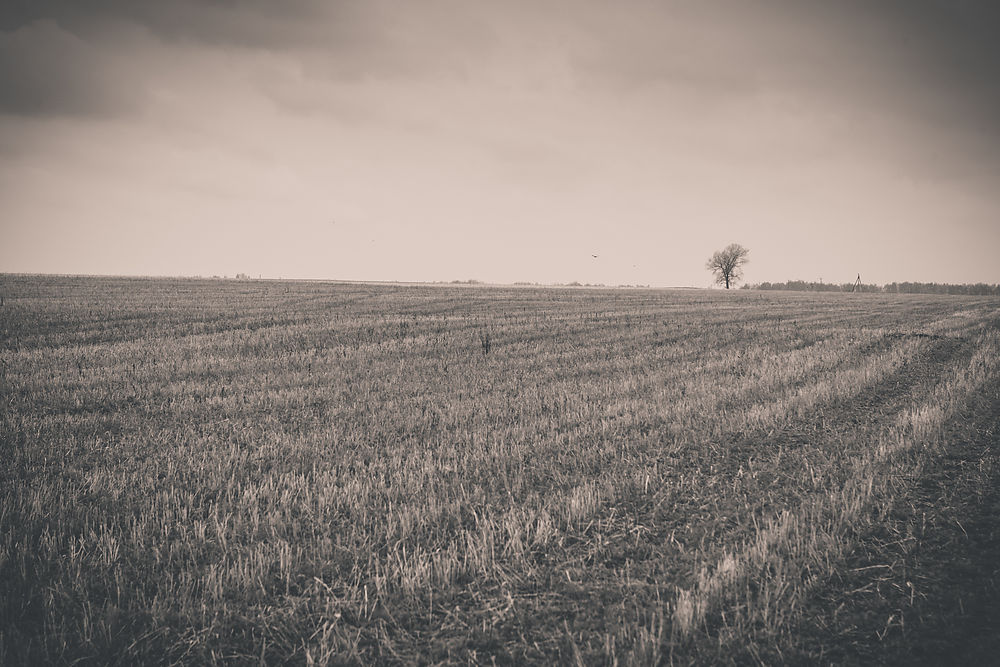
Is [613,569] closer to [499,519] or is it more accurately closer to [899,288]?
[499,519]

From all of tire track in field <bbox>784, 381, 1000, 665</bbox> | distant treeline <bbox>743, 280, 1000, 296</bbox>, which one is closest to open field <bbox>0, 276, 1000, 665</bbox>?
tire track in field <bbox>784, 381, 1000, 665</bbox>

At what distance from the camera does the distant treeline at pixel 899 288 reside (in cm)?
12000

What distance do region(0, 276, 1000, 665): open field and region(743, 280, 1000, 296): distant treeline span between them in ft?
434

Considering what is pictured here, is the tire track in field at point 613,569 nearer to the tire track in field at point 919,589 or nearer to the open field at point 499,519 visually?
the open field at point 499,519

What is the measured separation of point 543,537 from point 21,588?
4.53 m

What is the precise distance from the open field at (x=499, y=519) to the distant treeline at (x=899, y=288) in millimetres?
132373

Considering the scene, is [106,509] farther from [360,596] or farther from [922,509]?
[922,509]

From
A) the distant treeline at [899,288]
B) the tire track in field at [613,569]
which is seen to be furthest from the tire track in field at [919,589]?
the distant treeline at [899,288]

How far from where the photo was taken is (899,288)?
144m

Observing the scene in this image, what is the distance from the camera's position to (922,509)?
5.16m

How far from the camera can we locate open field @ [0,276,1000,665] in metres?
3.43

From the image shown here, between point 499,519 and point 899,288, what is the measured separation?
186191mm

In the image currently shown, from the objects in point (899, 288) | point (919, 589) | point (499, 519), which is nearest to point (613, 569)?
point (499, 519)

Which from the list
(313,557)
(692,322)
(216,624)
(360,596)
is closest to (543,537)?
(360,596)
